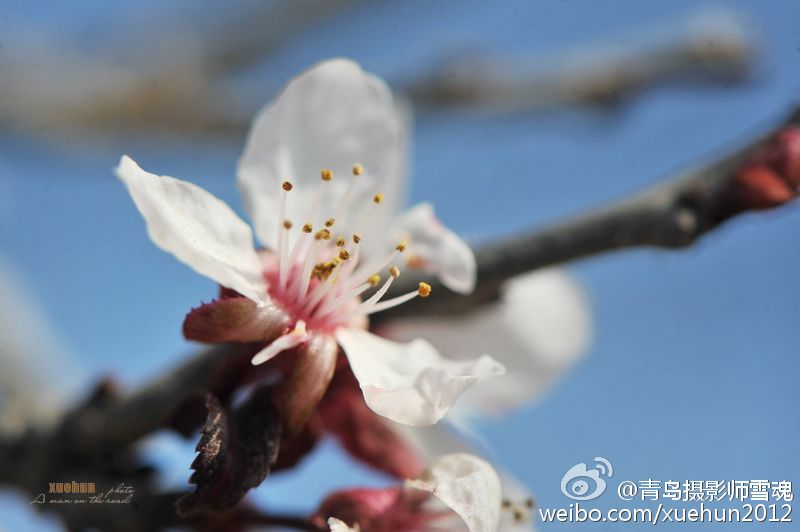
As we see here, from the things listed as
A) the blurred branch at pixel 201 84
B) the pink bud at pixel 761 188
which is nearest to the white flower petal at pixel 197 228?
the pink bud at pixel 761 188

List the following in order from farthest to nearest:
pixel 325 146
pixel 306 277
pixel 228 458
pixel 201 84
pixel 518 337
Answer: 1. pixel 201 84
2. pixel 518 337
3. pixel 325 146
4. pixel 306 277
5. pixel 228 458

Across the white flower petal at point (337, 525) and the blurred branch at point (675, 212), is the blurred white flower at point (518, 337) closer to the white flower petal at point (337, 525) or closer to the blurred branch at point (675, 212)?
the blurred branch at point (675, 212)

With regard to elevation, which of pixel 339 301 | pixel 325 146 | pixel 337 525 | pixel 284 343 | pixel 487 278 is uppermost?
pixel 325 146

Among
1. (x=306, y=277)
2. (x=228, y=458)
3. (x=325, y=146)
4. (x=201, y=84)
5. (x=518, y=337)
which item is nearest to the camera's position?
(x=228, y=458)

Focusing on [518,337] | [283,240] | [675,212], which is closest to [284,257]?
[283,240]

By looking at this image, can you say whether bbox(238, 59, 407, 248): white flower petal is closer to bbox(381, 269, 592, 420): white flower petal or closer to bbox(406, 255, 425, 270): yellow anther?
bbox(406, 255, 425, 270): yellow anther

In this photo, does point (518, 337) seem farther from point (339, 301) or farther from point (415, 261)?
point (339, 301)
